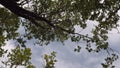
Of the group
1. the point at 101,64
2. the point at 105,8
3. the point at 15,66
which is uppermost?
the point at 15,66

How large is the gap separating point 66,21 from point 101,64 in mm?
4113

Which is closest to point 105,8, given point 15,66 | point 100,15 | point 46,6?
point 100,15

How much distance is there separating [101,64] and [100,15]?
79.8 inches

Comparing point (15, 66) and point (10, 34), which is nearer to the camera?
point (10, 34)

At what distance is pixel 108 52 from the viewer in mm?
14258

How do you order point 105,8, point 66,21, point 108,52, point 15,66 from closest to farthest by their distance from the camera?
point 105,8, point 108,52, point 66,21, point 15,66

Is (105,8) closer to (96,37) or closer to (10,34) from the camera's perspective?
(96,37)

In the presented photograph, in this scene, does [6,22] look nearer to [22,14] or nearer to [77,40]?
[22,14]

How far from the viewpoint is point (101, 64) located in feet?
45.2

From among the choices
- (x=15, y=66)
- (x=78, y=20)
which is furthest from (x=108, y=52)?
(x=15, y=66)

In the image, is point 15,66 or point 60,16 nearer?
point 60,16

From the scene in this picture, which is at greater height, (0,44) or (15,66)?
(15,66)

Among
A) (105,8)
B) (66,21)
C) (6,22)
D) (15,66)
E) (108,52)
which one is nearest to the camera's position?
(105,8)

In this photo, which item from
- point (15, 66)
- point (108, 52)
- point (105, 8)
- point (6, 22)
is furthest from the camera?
point (15, 66)
